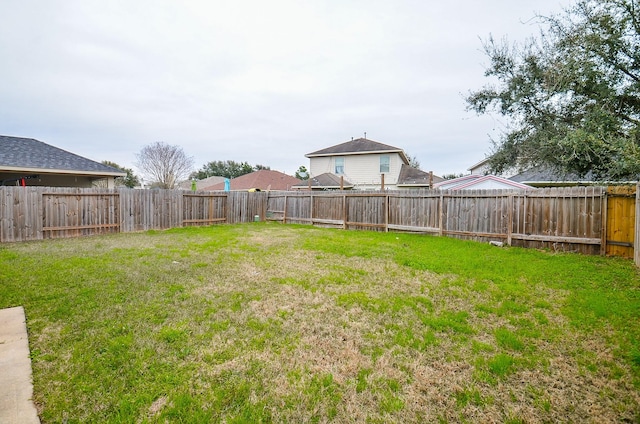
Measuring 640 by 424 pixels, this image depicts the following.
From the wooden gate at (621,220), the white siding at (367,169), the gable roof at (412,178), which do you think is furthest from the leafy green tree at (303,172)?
the wooden gate at (621,220)

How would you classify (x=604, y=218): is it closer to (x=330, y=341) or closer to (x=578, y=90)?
(x=578, y=90)

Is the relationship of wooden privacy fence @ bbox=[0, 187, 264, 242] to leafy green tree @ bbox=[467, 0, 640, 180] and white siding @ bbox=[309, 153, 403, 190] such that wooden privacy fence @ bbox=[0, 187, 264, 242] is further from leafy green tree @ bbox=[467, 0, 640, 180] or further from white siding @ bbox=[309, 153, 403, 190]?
leafy green tree @ bbox=[467, 0, 640, 180]

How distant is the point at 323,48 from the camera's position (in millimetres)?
Answer: 12266

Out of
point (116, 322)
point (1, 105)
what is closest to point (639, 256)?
point (116, 322)

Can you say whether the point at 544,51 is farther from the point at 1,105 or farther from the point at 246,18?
the point at 1,105

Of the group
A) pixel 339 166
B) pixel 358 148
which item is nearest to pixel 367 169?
pixel 358 148

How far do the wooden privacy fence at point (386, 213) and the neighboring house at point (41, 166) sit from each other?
3.64 m

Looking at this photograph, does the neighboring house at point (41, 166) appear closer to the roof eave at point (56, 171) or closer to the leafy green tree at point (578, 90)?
the roof eave at point (56, 171)

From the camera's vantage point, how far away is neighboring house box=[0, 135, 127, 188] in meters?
11.3

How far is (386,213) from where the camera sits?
10570mm

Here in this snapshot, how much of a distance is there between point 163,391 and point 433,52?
13.3 m

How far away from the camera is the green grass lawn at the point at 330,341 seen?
196 cm

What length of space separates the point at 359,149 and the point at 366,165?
1.29m

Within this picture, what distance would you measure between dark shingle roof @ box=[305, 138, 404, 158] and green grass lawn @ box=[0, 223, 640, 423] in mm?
15081
